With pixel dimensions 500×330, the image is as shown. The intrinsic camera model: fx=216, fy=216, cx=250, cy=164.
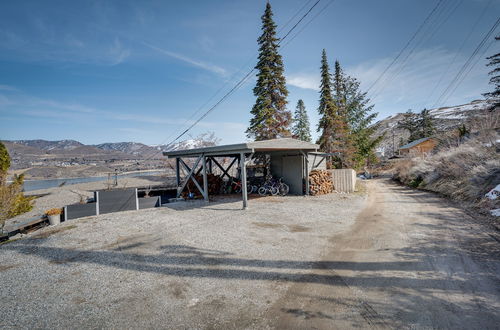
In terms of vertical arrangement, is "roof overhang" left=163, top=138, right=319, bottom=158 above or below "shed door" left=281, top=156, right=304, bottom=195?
above

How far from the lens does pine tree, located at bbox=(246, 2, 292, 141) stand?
1728 cm

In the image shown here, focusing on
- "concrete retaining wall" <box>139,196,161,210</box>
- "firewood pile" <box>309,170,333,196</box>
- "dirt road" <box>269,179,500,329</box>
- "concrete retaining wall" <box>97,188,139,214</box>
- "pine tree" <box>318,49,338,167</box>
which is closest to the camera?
"dirt road" <box>269,179,500,329</box>

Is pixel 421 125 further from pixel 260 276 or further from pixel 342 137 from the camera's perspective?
pixel 260 276

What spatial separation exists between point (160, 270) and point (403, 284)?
13.5 feet

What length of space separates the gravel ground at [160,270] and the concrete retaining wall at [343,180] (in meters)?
5.88

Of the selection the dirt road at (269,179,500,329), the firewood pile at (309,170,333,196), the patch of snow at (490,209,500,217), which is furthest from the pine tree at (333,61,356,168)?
the dirt road at (269,179,500,329)

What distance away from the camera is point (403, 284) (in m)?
3.27

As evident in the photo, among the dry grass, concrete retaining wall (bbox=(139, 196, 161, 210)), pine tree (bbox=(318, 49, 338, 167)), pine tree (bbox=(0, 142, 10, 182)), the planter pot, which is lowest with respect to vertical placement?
the planter pot

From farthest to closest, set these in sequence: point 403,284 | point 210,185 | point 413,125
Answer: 1. point 413,125
2. point 210,185
3. point 403,284

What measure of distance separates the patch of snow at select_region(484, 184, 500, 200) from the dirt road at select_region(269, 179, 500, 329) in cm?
245

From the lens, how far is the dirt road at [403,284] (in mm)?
2564

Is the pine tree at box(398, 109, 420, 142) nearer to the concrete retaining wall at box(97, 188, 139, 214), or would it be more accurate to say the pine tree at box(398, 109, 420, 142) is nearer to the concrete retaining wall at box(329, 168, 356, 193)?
the concrete retaining wall at box(329, 168, 356, 193)

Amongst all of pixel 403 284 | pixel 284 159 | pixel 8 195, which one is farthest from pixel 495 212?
pixel 8 195

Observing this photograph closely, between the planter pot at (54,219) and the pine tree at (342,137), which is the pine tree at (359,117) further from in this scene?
the planter pot at (54,219)
